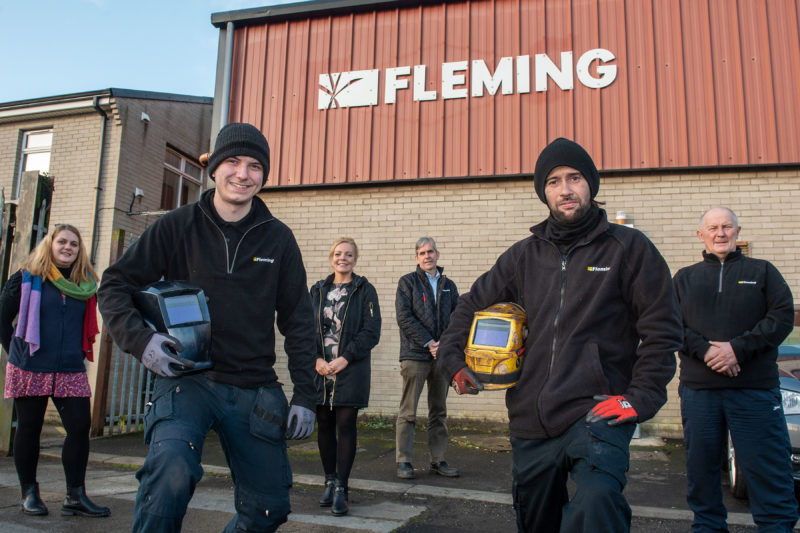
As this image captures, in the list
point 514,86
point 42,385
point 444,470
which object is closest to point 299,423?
point 42,385

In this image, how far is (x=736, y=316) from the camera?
363cm

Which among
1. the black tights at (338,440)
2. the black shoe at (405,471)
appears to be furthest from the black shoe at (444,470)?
the black tights at (338,440)

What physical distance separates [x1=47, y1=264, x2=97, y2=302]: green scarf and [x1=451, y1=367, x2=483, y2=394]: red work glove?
3301 mm

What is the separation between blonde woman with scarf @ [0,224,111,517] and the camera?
4.07 m

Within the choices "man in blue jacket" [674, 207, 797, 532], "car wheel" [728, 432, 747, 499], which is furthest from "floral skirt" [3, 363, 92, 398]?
"car wheel" [728, 432, 747, 499]

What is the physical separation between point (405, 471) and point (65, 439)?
2732 mm

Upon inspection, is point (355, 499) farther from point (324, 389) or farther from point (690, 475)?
point (690, 475)

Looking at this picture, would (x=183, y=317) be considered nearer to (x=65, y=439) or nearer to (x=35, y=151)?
(x=65, y=439)

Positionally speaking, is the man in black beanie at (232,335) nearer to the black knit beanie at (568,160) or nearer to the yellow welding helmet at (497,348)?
the yellow welding helmet at (497,348)

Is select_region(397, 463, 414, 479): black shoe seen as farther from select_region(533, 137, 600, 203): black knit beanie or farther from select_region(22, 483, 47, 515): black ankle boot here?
select_region(533, 137, 600, 203): black knit beanie

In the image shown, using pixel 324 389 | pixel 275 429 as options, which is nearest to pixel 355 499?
pixel 324 389

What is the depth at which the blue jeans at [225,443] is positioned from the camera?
2.16 m

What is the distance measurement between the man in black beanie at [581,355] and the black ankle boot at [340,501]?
1874 mm

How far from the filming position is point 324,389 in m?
4.58
